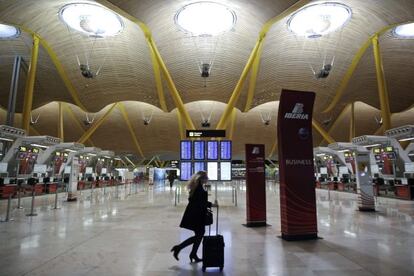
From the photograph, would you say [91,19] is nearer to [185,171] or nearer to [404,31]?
[185,171]

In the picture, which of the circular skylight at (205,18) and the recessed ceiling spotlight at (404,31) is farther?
the recessed ceiling spotlight at (404,31)

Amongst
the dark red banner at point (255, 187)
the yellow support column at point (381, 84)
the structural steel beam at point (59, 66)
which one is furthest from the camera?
the yellow support column at point (381, 84)

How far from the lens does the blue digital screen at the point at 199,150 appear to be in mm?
13695

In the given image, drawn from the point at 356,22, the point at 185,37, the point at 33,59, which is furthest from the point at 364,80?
the point at 33,59

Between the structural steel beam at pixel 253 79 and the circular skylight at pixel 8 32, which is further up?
the circular skylight at pixel 8 32

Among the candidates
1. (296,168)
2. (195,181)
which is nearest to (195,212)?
(195,181)

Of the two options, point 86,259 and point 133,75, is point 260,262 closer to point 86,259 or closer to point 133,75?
point 86,259

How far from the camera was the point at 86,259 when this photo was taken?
4.96 meters

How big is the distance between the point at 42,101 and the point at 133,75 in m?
13.5

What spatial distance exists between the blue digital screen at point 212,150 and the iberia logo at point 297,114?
7.00 metres

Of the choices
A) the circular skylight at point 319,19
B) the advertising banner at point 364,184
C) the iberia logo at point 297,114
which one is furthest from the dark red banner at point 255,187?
the circular skylight at point 319,19

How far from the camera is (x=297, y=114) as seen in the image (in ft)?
23.2

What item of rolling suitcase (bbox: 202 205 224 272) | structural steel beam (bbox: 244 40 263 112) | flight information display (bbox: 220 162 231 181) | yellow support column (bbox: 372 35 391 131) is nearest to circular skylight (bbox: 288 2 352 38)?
structural steel beam (bbox: 244 40 263 112)

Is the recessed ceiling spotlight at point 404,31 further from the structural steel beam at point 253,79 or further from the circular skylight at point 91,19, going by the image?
the circular skylight at point 91,19
